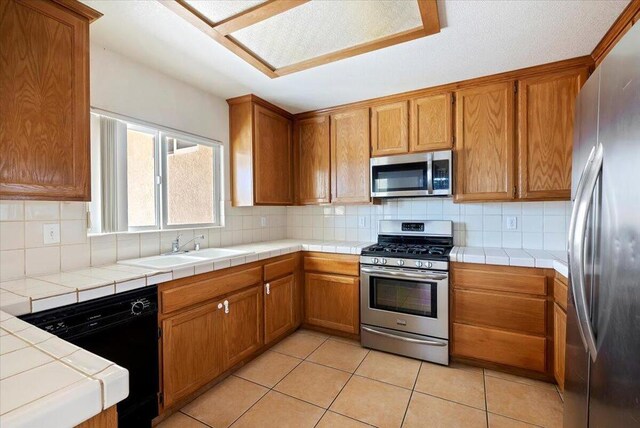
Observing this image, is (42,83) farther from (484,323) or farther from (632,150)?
(484,323)

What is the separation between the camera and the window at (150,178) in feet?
6.38

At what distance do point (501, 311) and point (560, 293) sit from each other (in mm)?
412

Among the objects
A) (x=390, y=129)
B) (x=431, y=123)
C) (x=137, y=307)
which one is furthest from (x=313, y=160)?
(x=137, y=307)

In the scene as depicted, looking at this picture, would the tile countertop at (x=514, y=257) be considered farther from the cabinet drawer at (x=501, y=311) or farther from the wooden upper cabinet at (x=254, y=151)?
the wooden upper cabinet at (x=254, y=151)

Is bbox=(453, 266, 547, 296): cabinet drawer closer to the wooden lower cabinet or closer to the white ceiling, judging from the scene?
the wooden lower cabinet

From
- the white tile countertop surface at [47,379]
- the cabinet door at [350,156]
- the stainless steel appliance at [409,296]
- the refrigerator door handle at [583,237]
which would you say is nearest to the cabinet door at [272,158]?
the cabinet door at [350,156]

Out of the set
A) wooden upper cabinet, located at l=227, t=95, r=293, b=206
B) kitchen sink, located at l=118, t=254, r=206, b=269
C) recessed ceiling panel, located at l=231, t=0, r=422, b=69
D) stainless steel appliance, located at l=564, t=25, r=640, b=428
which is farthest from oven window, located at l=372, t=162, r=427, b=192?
kitchen sink, located at l=118, t=254, r=206, b=269

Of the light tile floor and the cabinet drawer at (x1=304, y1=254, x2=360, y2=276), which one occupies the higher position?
the cabinet drawer at (x1=304, y1=254, x2=360, y2=276)

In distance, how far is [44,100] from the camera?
4.61ft

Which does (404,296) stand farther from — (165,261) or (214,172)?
(214,172)

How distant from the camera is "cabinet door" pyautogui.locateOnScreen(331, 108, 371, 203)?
2.93m

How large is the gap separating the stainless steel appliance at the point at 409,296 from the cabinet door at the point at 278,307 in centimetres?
68

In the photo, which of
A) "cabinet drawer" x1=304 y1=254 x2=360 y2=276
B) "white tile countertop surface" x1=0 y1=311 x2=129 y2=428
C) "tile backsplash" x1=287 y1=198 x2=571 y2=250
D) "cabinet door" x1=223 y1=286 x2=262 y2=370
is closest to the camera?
"white tile countertop surface" x1=0 y1=311 x2=129 y2=428

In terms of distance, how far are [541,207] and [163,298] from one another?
2968 mm
